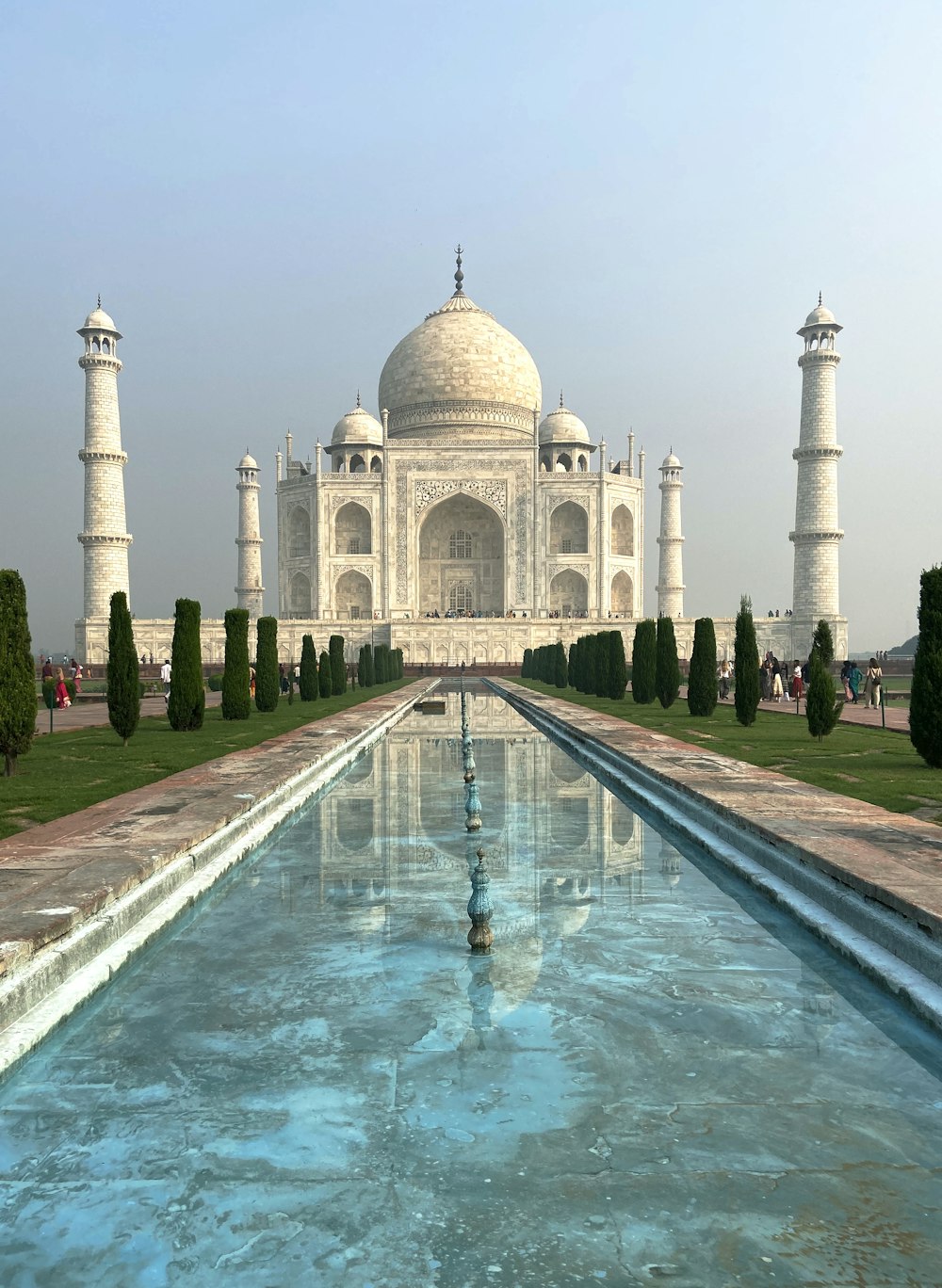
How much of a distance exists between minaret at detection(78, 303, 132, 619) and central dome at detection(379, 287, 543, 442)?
13051 mm

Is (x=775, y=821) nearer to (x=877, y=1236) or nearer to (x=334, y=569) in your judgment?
(x=877, y=1236)

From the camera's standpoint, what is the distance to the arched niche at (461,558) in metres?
42.8

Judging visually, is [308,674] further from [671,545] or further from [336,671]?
→ [671,545]

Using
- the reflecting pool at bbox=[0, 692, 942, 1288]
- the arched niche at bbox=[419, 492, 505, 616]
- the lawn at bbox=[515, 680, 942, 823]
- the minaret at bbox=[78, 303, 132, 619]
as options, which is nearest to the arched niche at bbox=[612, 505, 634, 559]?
the arched niche at bbox=[419, 492, 505, 616]

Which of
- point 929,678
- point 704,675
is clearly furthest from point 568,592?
point 929,678

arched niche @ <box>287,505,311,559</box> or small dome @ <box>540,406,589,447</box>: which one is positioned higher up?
small dome @ <box>540,406,589,447</box>

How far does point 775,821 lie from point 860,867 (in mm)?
1108

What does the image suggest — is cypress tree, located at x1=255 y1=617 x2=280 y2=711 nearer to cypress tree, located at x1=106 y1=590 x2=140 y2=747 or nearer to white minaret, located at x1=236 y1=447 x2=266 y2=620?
cypress tree, located at x1=106 y1=590 x2=140 y2=747

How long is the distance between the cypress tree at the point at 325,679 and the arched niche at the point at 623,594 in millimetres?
22642

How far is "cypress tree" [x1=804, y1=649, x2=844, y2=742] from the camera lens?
33.5ft

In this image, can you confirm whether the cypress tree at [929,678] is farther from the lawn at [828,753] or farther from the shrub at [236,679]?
the shrub at [236,679]

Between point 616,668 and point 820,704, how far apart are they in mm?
9248

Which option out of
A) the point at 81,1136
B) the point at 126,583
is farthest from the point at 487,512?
the point at 81,1136

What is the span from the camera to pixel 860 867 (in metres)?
3.85
